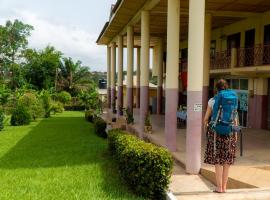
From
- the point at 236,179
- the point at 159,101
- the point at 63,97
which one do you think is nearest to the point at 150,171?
the point at 236,179

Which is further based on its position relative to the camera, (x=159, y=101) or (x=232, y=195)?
(x=159, y=101)

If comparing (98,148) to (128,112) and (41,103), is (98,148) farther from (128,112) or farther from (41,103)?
(41,103)

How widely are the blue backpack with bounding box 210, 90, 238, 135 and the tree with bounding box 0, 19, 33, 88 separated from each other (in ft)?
178

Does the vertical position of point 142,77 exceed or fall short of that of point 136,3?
it falls short

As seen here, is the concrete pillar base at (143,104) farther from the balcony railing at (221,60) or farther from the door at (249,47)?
the balcony railing at (221,60)

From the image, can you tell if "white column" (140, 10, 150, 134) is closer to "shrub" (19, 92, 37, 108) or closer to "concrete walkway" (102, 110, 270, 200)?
"concrete walkway" (102, 110, 270, 200)

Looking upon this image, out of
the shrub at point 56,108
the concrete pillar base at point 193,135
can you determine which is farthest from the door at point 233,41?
the shrub at point 56,108

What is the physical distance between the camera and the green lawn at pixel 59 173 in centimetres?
834

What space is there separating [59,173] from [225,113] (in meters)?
4.63

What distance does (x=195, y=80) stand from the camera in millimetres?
9875

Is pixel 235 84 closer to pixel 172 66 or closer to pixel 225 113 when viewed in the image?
pixel 172 66

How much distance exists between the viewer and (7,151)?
14922 millimetres

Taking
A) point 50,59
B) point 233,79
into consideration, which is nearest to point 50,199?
point 233,79

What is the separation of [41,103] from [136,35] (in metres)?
11.7
